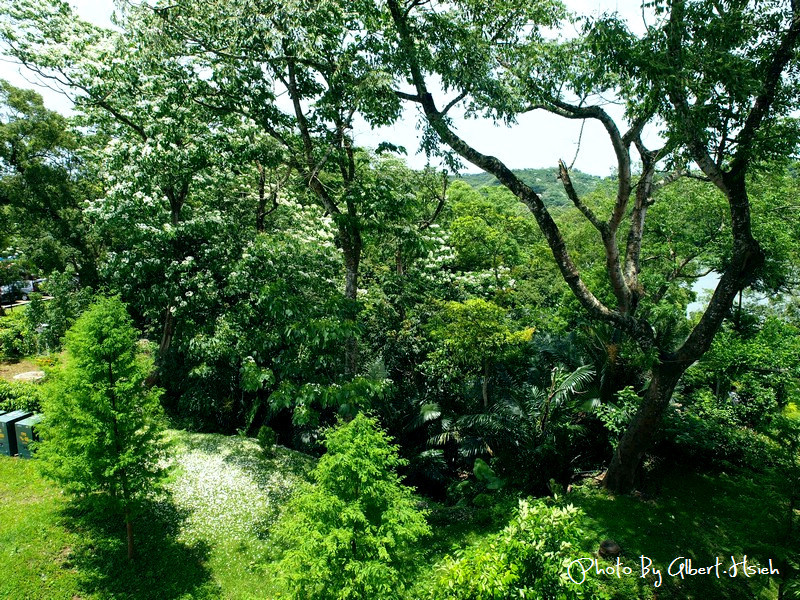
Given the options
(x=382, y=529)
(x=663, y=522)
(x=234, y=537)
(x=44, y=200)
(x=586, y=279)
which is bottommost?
(x=234, y=537)

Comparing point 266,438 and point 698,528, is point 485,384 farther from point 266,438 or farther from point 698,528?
point 266,438

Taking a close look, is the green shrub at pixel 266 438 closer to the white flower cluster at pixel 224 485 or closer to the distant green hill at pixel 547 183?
the white flower cluster at pixel 224 485

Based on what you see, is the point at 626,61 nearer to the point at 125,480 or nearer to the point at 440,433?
the point at 440,433

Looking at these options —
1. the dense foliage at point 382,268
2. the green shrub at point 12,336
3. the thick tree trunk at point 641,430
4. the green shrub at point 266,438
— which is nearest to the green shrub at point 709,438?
the dense foliage at point 382,268

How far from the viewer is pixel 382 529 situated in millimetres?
4727

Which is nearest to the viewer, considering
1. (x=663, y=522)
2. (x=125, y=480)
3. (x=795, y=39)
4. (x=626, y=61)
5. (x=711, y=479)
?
(x=795, y=39)

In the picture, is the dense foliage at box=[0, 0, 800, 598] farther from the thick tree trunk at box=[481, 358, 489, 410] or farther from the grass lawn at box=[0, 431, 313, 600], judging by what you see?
the grass lawn at box=[0, 431, 313, 600]

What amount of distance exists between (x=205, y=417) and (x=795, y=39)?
1488 cm

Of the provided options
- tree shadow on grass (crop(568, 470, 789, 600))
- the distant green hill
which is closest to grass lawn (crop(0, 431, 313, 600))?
tree shadow on grass (crop(568, 470, 789, 600))

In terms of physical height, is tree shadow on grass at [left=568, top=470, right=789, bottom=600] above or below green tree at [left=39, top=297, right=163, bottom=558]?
below

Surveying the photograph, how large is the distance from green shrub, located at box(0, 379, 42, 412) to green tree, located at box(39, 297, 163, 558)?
381 centimetres

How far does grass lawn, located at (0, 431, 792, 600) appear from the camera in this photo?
6.61 metres

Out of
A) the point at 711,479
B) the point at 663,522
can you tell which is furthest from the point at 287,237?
the point at 711,479

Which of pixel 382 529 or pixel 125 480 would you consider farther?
pixel 125 480
